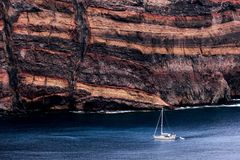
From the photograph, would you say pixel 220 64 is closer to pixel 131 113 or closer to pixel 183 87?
pixel 183 87

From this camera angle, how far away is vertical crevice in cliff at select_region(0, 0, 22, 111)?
436 ft

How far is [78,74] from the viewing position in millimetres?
135250

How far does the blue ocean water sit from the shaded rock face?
12.6ft

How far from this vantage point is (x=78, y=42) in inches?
5384

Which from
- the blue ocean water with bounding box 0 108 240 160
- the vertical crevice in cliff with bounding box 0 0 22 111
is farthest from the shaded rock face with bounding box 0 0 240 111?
the blue ocean water with bounding box 0 108 240 160

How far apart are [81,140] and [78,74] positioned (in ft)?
81.5

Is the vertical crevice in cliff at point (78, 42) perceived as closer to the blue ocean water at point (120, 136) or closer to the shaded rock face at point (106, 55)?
the shaded rock face at point (106, 55)

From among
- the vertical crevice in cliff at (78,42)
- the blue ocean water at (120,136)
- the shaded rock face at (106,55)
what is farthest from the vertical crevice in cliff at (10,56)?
the vertical crevice in cliff at (78,42)

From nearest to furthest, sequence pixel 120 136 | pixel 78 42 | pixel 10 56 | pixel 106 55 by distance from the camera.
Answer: pixel 120 136 → pixel 10 56 → pixel 106 55 → pixel 78 42

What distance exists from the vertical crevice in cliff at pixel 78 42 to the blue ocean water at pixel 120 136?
181 inches

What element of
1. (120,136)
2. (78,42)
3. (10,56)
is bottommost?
(120,136)

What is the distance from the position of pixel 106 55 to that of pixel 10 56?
14.3m

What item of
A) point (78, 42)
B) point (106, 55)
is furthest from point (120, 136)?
point (78, 42)

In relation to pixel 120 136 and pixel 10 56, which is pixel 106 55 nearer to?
pixel 10 56
